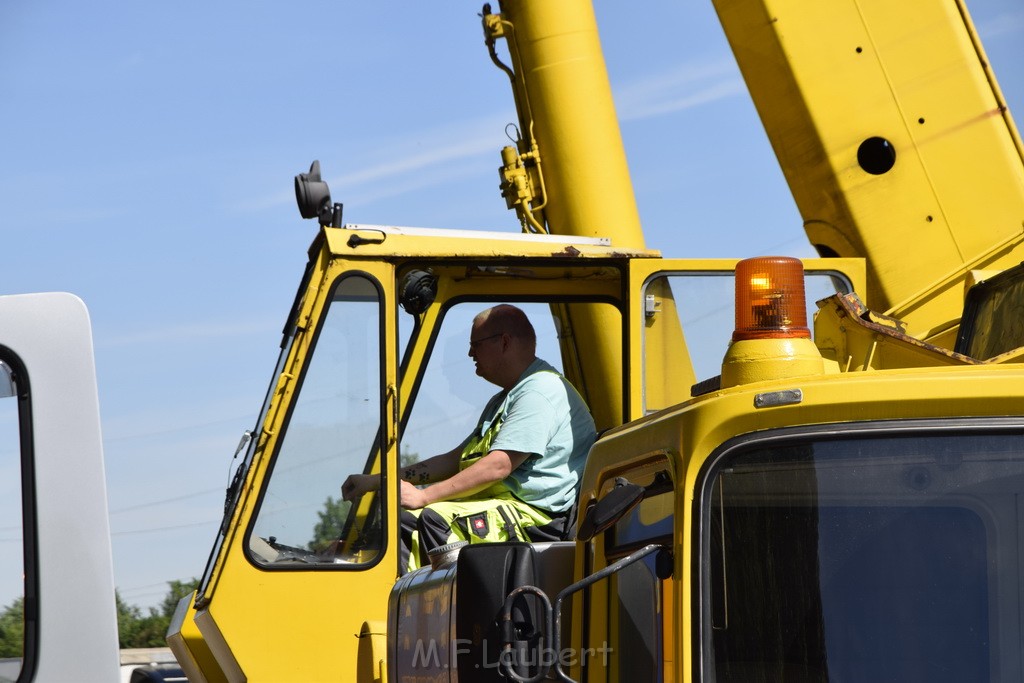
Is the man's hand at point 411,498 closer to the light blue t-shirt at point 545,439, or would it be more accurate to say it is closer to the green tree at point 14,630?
the light blue t-shirt at point 545,439

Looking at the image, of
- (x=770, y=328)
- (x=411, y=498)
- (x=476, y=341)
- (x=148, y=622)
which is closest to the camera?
(x=770, y=328)

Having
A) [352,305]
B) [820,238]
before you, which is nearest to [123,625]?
[352,305]

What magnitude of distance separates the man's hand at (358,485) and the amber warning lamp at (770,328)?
79.2 inches

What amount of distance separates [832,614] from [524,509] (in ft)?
7.35

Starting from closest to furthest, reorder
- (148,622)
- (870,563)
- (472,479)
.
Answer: (870,563), (472,479), (148,622)

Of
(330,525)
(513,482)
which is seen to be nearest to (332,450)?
(330,525)

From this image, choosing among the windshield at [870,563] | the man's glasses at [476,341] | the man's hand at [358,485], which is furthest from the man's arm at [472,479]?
the windshield at [870,563]

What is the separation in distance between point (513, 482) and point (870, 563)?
7.59 feet

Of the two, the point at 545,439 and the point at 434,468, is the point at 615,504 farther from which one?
the point at 434,468

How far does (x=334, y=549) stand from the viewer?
4320 millimetres

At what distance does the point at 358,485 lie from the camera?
14.3ft

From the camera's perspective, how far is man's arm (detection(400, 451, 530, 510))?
14.1ft

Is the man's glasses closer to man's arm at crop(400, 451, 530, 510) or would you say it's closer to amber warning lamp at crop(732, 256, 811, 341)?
man's arm at crop(400, 451, 530, 510)

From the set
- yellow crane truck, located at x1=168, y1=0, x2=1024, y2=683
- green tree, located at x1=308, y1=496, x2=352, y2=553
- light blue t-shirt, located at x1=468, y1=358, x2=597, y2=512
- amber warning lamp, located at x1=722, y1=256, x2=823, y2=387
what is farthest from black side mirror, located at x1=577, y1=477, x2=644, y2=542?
green tree, located at x1=308, y1=496, x2=352, y2=553
